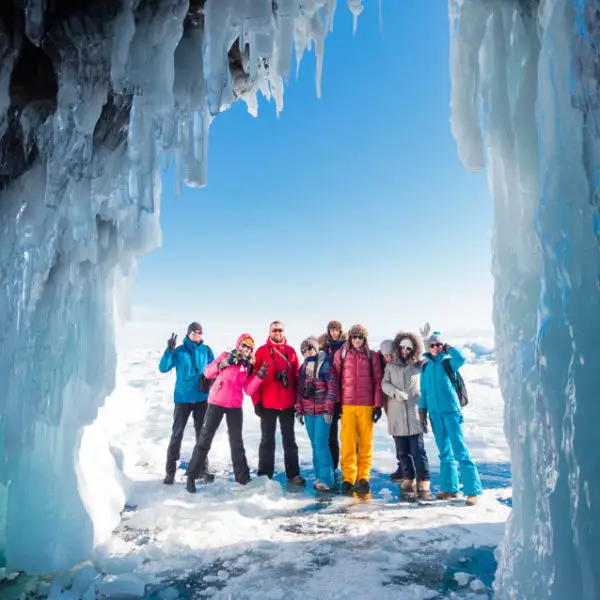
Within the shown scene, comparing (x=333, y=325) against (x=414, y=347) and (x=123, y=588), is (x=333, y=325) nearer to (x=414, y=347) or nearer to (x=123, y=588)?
(x=414, y=347)

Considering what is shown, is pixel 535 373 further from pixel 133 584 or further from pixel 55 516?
pixel 55 516

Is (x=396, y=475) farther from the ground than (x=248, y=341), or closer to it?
closer to it

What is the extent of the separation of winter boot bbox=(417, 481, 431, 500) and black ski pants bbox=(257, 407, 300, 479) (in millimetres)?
1652

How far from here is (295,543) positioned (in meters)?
3.84

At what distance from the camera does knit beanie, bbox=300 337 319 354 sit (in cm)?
602

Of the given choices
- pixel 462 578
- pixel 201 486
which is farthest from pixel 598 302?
pixel 201 486

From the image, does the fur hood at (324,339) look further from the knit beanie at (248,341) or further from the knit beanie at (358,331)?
the knit beanie at (248,341)

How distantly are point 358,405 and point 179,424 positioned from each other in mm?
2551

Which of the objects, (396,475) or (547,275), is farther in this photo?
(396,475)

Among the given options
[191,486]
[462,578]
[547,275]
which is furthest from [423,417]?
[547,275]

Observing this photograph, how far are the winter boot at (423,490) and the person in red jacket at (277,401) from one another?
1543mm

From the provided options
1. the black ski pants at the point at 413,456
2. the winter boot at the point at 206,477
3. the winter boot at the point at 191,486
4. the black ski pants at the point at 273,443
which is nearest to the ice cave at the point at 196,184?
the winter boot at the point at 191,486

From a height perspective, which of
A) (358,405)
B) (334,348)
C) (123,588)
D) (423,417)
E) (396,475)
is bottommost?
(396,475)

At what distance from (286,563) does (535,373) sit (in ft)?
8.34
